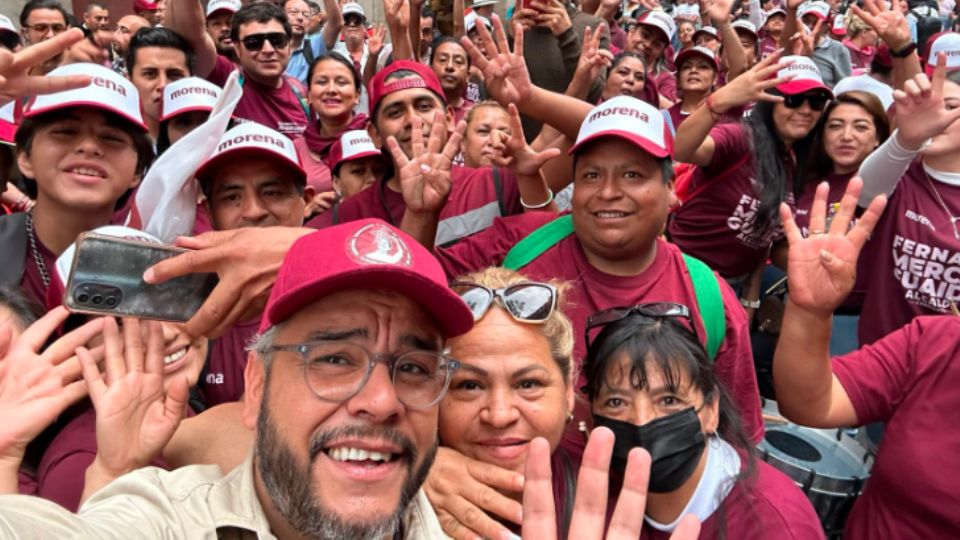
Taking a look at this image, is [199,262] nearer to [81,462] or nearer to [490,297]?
[81,462]

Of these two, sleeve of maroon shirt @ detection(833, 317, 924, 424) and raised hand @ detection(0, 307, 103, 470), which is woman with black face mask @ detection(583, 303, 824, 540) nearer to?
sleeve of maroon shirt @ detection(833, 317, 924, 424)

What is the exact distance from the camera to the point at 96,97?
2721 millimetres

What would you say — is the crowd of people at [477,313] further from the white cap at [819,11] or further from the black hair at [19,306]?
the white cap at [819,11]

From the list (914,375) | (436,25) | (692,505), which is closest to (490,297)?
(692,505)

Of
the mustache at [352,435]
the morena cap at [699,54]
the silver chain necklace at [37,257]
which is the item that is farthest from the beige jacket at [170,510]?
the morena cap at [699,54]

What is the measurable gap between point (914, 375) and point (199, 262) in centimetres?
223

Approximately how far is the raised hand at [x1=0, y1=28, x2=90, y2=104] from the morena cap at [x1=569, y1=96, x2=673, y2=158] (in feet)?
5.68

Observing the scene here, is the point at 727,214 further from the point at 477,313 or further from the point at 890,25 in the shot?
the point at 477,313

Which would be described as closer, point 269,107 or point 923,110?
point 923,110

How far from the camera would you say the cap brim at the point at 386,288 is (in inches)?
58.2

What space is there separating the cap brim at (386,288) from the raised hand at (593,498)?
1.13 ft

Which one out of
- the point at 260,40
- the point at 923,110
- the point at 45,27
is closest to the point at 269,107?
the point at 260,40

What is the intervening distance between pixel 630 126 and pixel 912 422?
4.51 ft

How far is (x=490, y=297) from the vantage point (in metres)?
2.18
